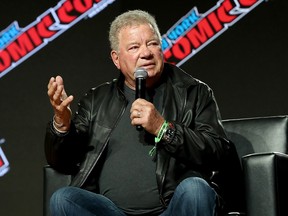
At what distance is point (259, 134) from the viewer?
8.14 feet

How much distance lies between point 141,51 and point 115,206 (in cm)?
59

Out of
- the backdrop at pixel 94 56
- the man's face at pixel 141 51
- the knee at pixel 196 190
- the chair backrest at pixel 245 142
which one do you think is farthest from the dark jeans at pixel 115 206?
the backdrop at pixel 94 56

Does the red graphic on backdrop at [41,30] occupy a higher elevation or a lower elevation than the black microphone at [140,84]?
higher

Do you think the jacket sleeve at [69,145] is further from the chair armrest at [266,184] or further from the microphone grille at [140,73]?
the chair armrest at [266,184]

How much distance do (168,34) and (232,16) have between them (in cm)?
40

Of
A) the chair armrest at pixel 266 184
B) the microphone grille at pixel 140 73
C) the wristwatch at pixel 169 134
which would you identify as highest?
the microphone grille at pixel 140 73

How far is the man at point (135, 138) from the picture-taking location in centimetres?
204

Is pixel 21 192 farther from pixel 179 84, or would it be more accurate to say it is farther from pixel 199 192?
pixel 199 192

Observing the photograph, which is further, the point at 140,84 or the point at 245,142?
the point at 245,142

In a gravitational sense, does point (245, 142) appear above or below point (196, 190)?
above

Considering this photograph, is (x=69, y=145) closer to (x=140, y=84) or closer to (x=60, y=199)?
(x=60, y=199)

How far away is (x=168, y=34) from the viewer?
12.0 feet

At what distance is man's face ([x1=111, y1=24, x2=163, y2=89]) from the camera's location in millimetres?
2273

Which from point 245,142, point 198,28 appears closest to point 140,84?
point 245,142
